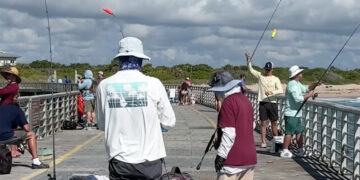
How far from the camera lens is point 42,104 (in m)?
19.0

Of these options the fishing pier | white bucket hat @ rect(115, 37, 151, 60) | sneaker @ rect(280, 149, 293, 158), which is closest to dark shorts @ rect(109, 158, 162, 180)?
white bucket hat @ rect(115, 37, 151, 60)

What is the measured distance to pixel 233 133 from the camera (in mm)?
6457

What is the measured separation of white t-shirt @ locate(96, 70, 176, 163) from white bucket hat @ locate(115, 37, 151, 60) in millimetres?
149

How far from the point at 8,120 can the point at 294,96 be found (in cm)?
523

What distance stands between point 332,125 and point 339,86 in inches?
3327

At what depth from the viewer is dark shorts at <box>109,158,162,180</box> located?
Result: 553 centimetres

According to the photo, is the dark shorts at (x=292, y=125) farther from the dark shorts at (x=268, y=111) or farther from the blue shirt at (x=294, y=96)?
the dark shorts at (x=268, y=111)

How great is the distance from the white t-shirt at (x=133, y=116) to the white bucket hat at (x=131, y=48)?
0.49 ft

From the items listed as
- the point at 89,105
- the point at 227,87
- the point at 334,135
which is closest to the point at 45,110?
the point at 89,105

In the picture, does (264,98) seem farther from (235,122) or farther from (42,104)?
(235,122)

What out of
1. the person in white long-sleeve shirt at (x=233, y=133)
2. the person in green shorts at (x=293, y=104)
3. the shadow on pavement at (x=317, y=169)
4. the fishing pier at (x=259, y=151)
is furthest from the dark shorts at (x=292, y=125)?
the person in white long-sleeve shirt at (x=233, y=133)

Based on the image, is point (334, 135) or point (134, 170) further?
point (334, 135)

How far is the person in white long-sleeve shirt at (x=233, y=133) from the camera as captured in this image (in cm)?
648

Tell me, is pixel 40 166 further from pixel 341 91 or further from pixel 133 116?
pixel 341 91
